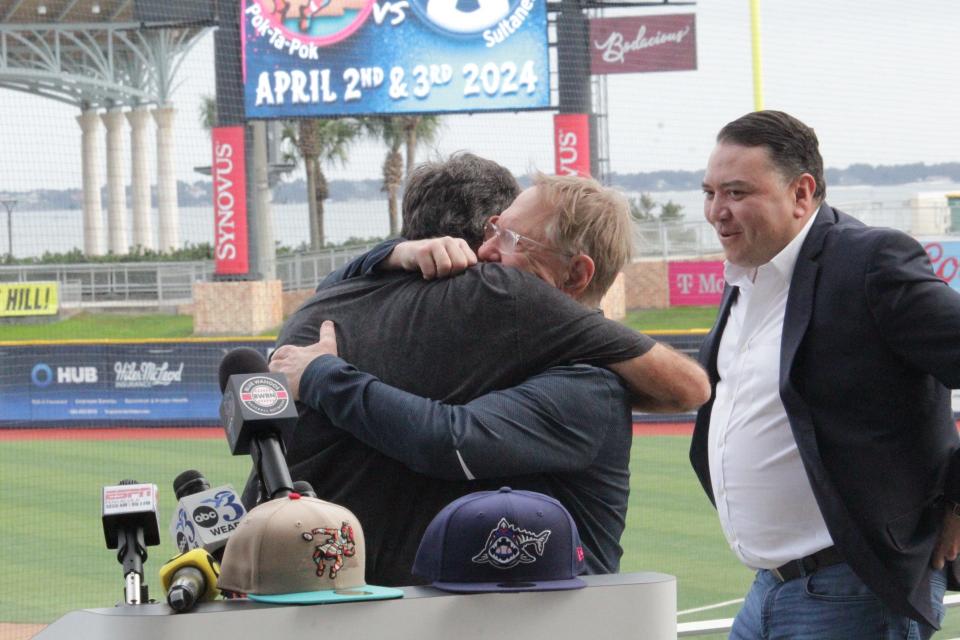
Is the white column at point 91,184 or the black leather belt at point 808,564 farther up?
the white column at point 91,184

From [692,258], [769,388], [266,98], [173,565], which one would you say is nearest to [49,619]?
[769,388]

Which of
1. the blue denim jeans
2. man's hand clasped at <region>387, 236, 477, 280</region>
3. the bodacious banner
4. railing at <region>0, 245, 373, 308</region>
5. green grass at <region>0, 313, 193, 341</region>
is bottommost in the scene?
the blue denim jeans

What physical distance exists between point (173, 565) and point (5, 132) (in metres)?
13.6

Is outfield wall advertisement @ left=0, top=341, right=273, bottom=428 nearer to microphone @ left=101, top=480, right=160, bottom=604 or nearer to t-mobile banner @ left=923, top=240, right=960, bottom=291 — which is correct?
t-mobile banner @ left=923, top=240, right=960, bottom=291

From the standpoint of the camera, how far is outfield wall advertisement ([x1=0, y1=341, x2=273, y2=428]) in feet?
47.0

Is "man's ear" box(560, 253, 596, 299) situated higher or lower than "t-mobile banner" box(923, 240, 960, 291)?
lower

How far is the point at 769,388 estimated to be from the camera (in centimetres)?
239

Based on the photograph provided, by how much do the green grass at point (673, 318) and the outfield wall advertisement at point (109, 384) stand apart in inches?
333

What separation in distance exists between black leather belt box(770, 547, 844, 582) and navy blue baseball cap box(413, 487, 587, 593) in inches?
37.1

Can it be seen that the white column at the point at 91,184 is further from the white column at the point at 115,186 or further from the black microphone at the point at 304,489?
the black microphone at the point at 304,489

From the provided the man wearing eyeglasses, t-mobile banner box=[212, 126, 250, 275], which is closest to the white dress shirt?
the man wearing eyeglasses

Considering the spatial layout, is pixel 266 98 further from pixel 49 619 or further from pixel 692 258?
pixel 49 619

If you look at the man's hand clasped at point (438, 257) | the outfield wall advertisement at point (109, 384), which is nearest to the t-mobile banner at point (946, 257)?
the outfield wall advertisement at point (109, 384)

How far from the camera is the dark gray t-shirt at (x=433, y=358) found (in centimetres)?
179
